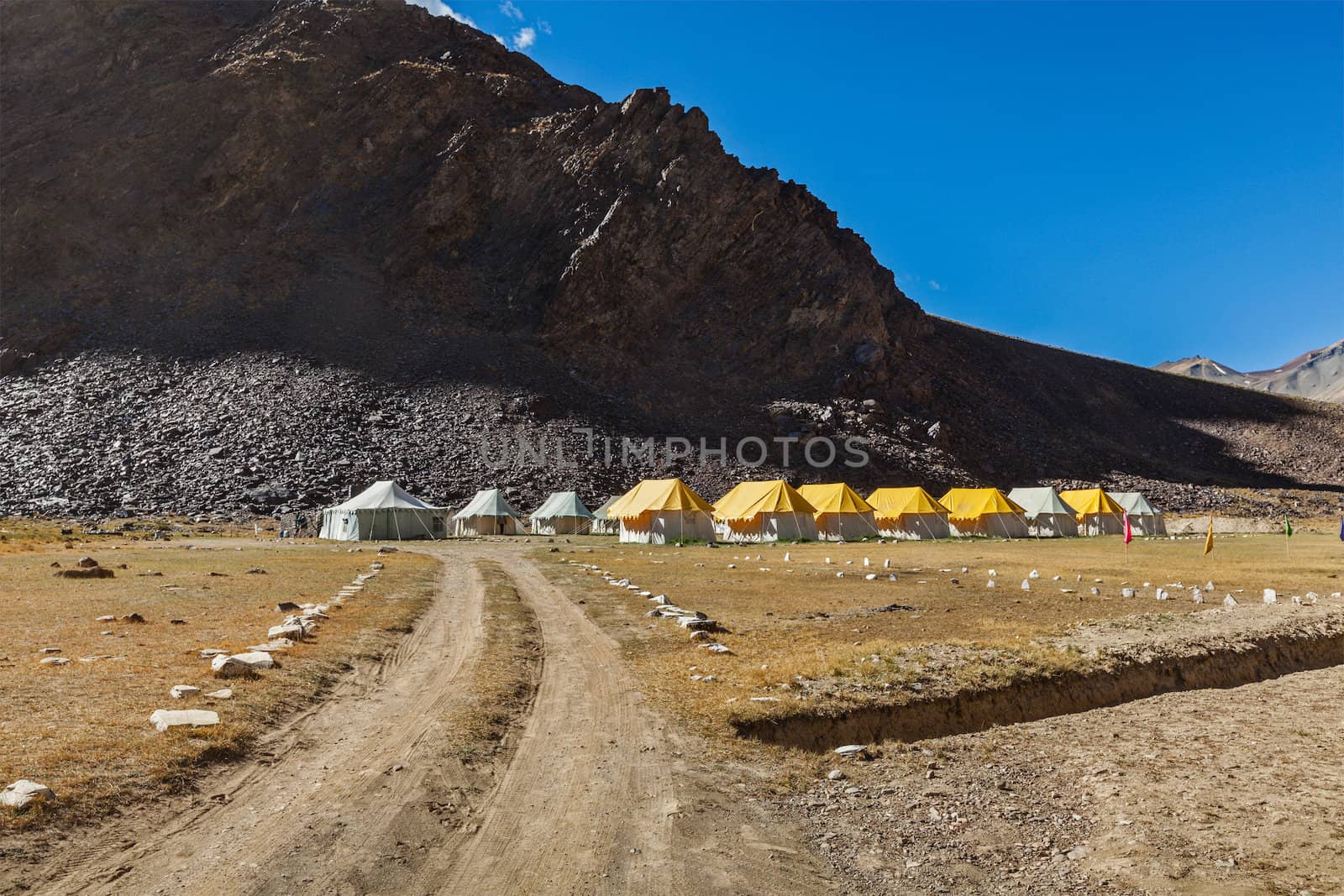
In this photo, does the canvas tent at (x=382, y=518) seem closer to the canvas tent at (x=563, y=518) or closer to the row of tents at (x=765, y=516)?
→ the row of tents at (x=765, y=516)

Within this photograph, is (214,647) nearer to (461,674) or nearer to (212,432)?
(461,674)

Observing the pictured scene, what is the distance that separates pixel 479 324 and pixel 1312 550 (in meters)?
72.3

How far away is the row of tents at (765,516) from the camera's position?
1718 inches

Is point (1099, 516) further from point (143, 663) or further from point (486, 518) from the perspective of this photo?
point (143, 663)

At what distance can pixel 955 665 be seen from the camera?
9.68 metres

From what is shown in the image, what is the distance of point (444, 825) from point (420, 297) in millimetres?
85433

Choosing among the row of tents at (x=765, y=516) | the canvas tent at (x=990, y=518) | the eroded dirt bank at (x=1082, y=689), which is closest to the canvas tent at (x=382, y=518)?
the row of tents at (x=765, y=516)

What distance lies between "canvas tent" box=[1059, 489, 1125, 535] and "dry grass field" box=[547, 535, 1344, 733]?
53.8 ft

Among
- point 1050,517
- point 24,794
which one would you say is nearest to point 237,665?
point 24,794

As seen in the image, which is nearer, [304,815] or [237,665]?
[304,815]

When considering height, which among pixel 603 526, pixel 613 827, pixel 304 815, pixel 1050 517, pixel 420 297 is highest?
pixel 420 297

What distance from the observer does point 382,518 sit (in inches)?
1793

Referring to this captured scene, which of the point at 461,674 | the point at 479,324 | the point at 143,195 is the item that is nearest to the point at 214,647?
the point at 461,674

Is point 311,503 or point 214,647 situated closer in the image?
point 214,647
